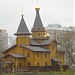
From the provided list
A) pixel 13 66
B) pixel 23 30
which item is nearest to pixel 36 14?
pixel 23 30

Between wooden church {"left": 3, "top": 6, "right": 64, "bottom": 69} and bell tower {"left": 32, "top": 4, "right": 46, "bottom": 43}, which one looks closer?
wooden church {"left": 3, "top": 6, "right": 64, "bottom": 69}

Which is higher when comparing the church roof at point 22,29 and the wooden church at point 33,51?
the church roof at point 22,29

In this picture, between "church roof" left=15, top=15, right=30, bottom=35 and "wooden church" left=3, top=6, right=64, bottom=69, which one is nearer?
"wooden church" left=3, top=6, right=64, bottom=69

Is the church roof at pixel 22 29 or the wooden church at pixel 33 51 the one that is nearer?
the wooden church at pixel 33 51

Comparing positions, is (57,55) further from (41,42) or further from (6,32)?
(6,32)

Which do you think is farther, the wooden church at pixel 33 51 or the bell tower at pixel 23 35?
the bell tower at pixel 23 35

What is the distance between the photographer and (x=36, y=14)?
2141 inches

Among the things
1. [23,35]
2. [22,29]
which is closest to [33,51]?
[23,35]

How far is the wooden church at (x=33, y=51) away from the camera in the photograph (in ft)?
161

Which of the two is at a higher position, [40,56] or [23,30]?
[23,30]

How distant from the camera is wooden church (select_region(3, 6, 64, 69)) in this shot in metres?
49.0

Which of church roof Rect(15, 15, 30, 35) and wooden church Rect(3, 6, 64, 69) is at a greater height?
church roof Rect(15, 15, 30, 35)

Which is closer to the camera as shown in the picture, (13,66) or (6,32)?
(13,66)

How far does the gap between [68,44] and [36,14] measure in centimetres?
748
